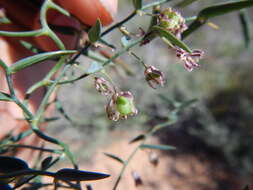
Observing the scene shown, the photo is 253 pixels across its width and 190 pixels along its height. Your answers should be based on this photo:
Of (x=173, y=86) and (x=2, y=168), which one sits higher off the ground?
(x=2, y=168)

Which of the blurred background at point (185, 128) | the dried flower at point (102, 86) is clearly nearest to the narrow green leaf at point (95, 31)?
the dried flower at point (102, 86)

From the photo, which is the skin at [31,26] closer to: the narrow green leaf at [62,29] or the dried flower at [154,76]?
the narrow green leaf at [62,29]

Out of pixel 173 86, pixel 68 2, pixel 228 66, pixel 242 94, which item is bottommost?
pixel 242 94

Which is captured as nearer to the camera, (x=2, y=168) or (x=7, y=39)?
(x=2, y=168)

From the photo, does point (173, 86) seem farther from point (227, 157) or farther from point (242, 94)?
point (227, 157)

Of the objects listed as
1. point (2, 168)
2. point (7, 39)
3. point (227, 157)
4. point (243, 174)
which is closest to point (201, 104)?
point (227, 157)

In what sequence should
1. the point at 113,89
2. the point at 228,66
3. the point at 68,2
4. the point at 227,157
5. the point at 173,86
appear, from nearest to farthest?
1. the point at 113,89
2. the point at 68,2
3. the point at 227,157
4. the point at 173,86
5. the point at 228,66
